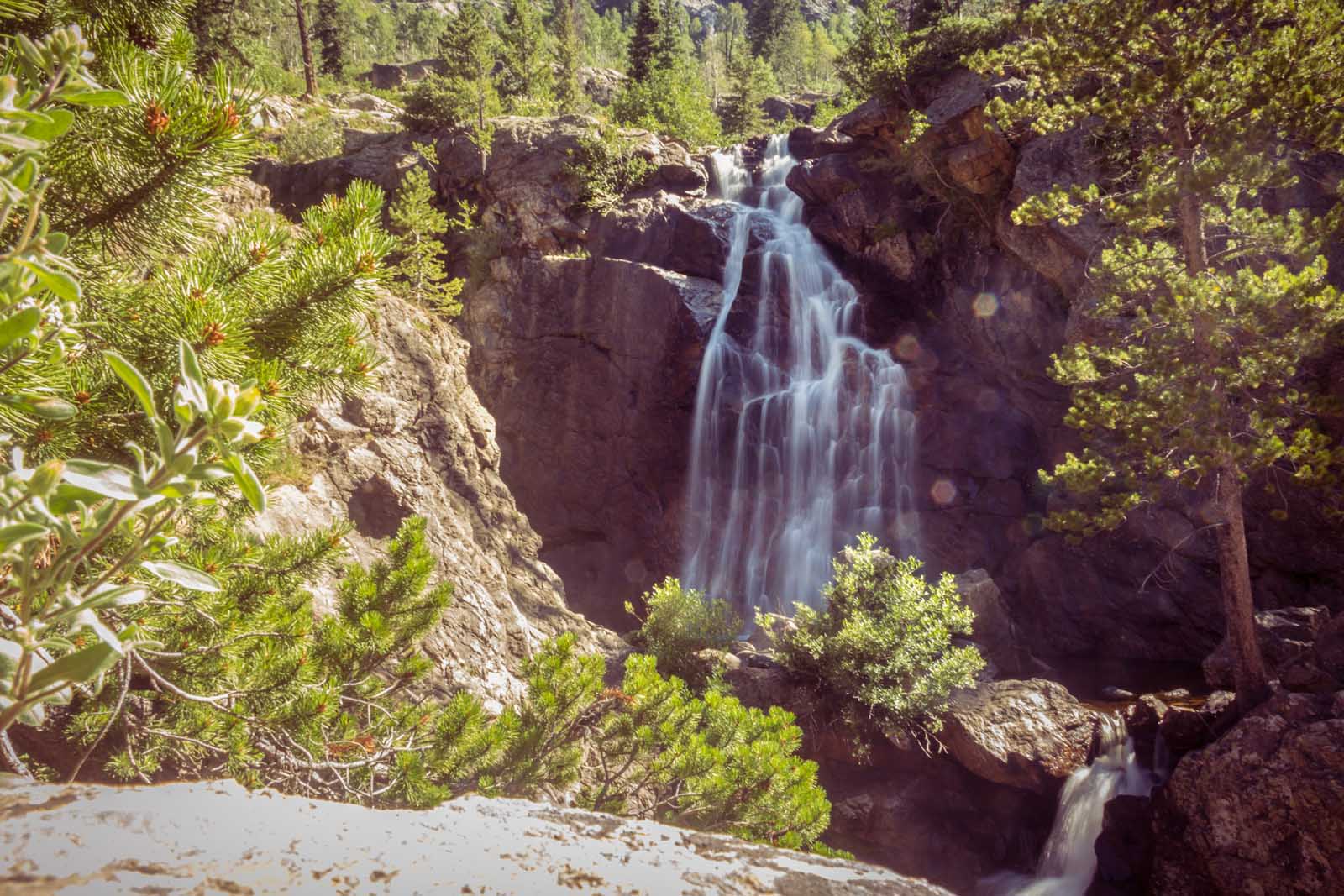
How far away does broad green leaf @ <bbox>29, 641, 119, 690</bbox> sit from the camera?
72 cm

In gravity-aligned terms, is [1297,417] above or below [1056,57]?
below

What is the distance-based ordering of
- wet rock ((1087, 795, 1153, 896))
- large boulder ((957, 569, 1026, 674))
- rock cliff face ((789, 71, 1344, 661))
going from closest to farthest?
1. wet rock ((1087, 795, 1153, 896))
2. large boulder ((957, 569, 1026, 674))
3. rock cliff face ((789, 71, 1344, 661))

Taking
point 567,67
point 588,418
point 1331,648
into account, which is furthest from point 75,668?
point 567,67

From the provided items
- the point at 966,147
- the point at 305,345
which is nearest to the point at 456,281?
the point at 305,345

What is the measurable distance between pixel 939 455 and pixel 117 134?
58.3ft

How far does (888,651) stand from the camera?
936 cm

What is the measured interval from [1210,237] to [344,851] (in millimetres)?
11081

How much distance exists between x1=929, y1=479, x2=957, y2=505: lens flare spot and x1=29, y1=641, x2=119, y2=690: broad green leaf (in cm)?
1808

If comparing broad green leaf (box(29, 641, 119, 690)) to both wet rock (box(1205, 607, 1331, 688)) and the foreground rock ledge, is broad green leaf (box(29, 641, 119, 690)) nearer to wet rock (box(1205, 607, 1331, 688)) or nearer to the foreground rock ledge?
the foreground rock ledge

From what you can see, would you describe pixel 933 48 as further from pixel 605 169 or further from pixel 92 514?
pixel 92 514

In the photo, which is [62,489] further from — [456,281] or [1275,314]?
[456,281]

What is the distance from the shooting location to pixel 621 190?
788 inches

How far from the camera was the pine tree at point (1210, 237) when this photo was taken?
24.0ft

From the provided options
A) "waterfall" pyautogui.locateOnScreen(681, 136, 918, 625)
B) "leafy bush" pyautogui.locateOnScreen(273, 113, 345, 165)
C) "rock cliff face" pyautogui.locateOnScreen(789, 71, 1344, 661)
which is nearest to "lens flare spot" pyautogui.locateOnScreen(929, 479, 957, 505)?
"rock cliff face" pyautogui.locateOnScreen(789, 71, 1344, 661)
